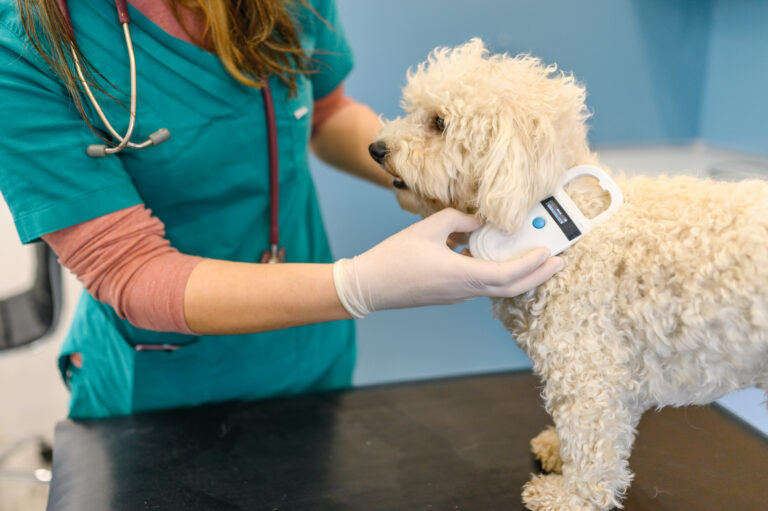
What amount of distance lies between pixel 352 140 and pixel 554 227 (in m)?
0.57

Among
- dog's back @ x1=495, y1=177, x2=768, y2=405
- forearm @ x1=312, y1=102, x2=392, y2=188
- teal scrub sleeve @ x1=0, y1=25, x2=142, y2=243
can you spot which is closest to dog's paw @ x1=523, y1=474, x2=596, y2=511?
dog's back @ x1=495, y1=177, x2=768, y2=405

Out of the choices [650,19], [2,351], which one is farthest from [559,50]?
[2,351]

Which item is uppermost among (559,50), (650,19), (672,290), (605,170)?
(650,19)

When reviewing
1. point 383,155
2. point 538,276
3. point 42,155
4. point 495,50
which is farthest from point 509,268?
point 495,50

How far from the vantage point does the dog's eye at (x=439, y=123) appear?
2.79ft

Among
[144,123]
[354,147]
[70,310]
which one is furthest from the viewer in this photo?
[70,310]

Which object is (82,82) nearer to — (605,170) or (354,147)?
(354,147)

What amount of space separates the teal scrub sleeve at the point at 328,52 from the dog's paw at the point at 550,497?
77cm

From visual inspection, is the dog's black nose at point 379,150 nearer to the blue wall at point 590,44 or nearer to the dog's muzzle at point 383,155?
the dog's muzzle at point 383,155

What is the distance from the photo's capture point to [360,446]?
101 centimetres

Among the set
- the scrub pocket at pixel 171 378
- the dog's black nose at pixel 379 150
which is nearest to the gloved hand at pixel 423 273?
the dog's black nose at pixel 379 150

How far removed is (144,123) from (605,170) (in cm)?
66

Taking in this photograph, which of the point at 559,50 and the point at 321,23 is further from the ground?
the point at 559,50

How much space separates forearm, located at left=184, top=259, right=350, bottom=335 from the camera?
82 centimetres
